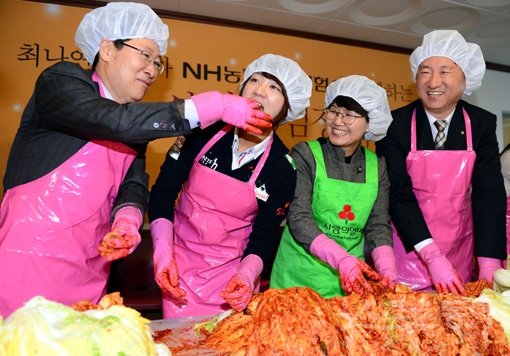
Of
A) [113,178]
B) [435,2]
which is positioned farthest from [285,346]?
[435,2]

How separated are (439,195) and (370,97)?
2.18 ft

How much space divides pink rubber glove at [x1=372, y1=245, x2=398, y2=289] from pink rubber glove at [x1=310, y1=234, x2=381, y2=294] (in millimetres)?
158

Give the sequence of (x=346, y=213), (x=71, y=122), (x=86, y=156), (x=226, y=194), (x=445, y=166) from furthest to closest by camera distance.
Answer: (x=445, y=166), (x=346, y=213), (x=226, y=194), (x=86, y=156), (x=71, y=122)

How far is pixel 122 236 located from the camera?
1367 millimetres

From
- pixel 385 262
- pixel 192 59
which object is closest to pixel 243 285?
pixel 385 262

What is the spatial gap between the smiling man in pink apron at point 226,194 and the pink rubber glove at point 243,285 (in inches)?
3.7

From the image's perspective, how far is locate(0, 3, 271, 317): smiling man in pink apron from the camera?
132 centimetres

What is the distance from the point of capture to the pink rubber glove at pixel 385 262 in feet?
6.14

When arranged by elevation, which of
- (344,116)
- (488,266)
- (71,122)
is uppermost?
(344,116)

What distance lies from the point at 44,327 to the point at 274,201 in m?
1.33

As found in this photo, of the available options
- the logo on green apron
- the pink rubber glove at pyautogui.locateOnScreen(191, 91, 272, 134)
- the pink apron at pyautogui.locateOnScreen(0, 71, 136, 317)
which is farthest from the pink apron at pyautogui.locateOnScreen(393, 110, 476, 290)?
the pink apron at pyautogui.locateOnScreen(0, 71, 136, 317)

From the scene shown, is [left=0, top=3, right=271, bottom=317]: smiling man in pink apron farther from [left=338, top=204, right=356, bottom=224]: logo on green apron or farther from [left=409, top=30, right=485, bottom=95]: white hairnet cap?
[left=409, top=30, right=485, bottom=95]: white hairnet cap

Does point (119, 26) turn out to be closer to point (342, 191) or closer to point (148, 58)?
point (148, 58)

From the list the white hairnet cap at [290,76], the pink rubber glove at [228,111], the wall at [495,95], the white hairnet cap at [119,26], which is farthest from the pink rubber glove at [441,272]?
the wall at [495,95]
